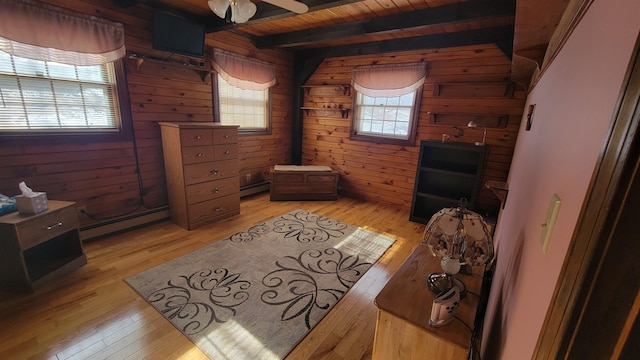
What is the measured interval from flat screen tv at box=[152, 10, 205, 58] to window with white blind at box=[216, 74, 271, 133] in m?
0.54

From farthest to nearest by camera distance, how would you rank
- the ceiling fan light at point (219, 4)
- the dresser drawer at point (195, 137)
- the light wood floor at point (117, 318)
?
the dresser drawer at point (195, 137), the ceiling fan light at point (219, 4), the light wood floor at point (117, 318)

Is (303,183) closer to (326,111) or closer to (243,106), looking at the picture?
(326,111)

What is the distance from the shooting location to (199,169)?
3002 millimetres

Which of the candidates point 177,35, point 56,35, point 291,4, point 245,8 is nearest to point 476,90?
point 291,4

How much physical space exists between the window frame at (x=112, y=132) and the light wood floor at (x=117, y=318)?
3.47ft

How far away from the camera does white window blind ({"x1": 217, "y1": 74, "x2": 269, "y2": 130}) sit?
3.73 m

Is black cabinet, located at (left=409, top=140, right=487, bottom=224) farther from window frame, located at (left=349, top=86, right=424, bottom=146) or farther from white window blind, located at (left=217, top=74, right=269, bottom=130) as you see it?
white window blind, located at (left=217, top=74, right=269, bottom=130)

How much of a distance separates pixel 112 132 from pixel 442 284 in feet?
10.8

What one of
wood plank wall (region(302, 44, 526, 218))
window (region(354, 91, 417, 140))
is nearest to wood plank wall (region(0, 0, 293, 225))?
wood plank wall (region(302, 44, 526, 218))

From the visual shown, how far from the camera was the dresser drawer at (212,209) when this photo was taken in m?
3.03

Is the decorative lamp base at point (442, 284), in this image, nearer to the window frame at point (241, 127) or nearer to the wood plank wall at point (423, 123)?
the wood plank wall at point (423, 123)

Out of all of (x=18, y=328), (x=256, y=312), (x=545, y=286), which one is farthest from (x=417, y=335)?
(x=18, y=328)

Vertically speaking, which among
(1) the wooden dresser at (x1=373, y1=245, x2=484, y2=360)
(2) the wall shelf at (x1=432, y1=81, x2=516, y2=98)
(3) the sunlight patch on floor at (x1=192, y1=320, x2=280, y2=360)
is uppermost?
(2) the wall shelf at (x1=432, y1=81, x2=516, y2=98)

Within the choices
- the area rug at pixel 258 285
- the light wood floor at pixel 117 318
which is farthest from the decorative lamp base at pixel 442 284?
the area rug at pixel 258 285
